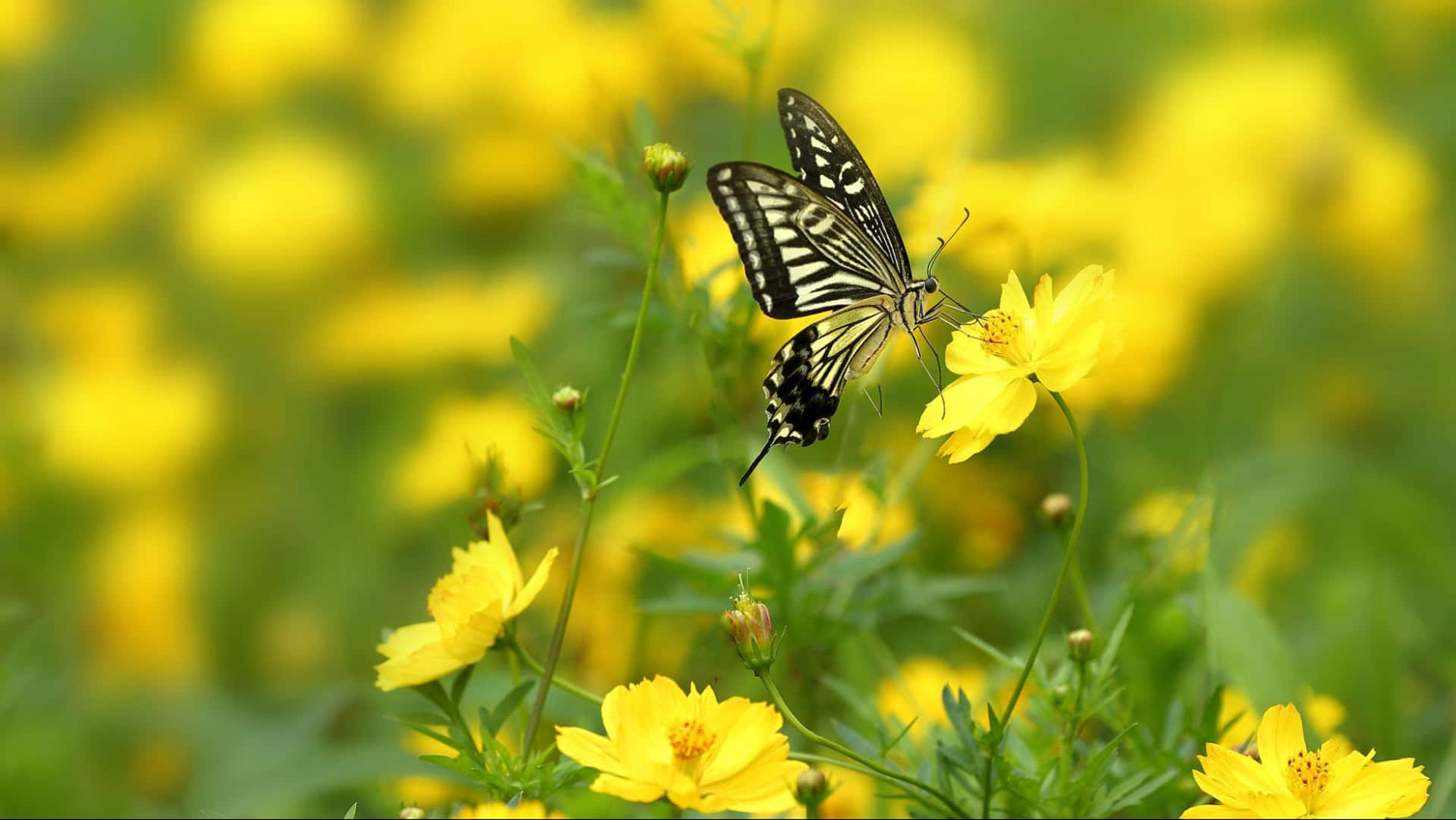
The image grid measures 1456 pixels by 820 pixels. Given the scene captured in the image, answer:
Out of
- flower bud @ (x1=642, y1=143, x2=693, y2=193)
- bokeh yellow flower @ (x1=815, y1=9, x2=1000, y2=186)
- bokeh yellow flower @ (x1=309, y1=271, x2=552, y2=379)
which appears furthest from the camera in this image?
bokeh yellow flower @ (x1=815, y1=9, x2=1000, y2=186)

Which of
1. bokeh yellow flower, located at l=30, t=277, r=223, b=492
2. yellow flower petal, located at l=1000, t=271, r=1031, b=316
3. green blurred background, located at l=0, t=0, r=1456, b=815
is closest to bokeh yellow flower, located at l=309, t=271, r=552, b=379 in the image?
green blurred background, located at l=0, t=0, r=1456, b=815

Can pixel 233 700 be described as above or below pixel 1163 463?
below

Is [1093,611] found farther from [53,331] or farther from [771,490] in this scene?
[53,331]

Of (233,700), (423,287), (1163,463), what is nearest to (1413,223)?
(1163,463)

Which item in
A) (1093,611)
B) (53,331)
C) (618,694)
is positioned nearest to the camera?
(618,694)

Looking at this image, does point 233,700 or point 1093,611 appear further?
point 233,700

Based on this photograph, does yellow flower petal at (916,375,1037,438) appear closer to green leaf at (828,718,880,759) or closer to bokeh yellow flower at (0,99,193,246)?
green leaf at (828,718,880,759)

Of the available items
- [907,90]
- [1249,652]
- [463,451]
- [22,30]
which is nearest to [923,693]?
[1249,652]

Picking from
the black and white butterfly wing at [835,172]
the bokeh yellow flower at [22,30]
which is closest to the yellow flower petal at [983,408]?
the black and white butterfly wing at [835,172]
